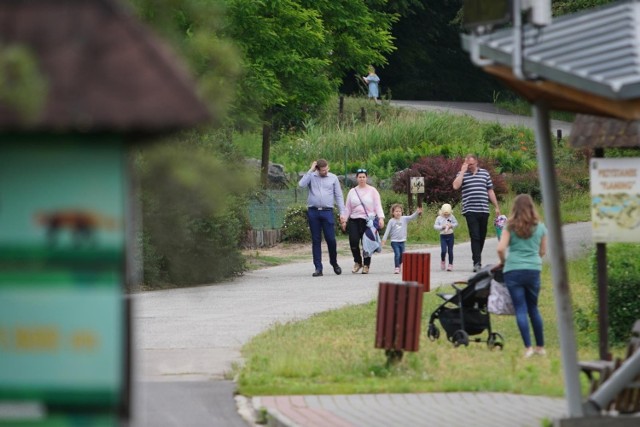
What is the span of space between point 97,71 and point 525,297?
9441 millimetres

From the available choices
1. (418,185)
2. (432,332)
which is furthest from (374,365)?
(418,185)

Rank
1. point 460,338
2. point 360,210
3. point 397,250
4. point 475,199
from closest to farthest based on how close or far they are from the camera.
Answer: point 460,338
point 475,199
point 360,210
point 397,250

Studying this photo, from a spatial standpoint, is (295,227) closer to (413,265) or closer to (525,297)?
(413,265)

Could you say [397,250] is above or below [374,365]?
above

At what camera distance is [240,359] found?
13727 millimetres

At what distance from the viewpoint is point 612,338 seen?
1440 centimetres

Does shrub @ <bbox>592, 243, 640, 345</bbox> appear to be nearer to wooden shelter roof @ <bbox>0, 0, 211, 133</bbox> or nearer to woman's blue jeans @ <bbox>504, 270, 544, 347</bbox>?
woman's blue jeans @ <bbox>504, 270, 544, 347</bbox>

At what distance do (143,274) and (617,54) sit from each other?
46.1ft

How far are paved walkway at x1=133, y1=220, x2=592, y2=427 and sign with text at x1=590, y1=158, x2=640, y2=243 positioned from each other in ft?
5.80

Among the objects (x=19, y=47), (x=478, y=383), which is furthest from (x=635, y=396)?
(x=19, y=47)

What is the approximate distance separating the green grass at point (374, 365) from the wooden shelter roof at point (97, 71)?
22.6 ft

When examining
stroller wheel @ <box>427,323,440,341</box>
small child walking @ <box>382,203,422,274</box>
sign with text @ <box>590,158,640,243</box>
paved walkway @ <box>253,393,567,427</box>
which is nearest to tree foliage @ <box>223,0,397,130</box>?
small child walking @ <box>382,203,422,274</box>

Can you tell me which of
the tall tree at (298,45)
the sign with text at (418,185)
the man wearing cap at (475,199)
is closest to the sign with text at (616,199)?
the man wearing cap at (475,199)

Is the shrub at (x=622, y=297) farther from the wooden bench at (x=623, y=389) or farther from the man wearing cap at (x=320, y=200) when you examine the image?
the man wearing cap at (x=320, y=200)
